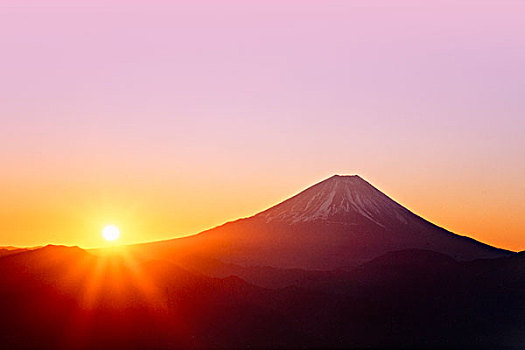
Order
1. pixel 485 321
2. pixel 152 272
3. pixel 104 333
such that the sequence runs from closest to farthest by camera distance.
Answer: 1. pixel 104 333
2. pixel 152 272
3. pixel 485 321

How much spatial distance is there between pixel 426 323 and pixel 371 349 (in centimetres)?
2358

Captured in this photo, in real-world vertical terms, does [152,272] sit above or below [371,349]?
above

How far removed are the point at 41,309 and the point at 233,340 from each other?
29403mm

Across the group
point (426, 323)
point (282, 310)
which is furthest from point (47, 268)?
point (426, 323)

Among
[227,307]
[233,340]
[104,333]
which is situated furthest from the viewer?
[227,307]

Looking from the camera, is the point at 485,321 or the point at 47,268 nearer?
the point at 47,268

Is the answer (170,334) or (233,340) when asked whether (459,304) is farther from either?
(170,334)

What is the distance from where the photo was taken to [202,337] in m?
130

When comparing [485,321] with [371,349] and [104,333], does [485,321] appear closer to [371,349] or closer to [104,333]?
[371,349]

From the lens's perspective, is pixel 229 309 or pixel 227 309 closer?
pixel 227 309

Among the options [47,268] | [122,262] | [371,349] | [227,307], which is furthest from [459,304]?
[47,268]

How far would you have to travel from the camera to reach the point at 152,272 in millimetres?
156875

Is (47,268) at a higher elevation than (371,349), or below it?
higher

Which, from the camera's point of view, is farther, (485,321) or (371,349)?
(485,321)
